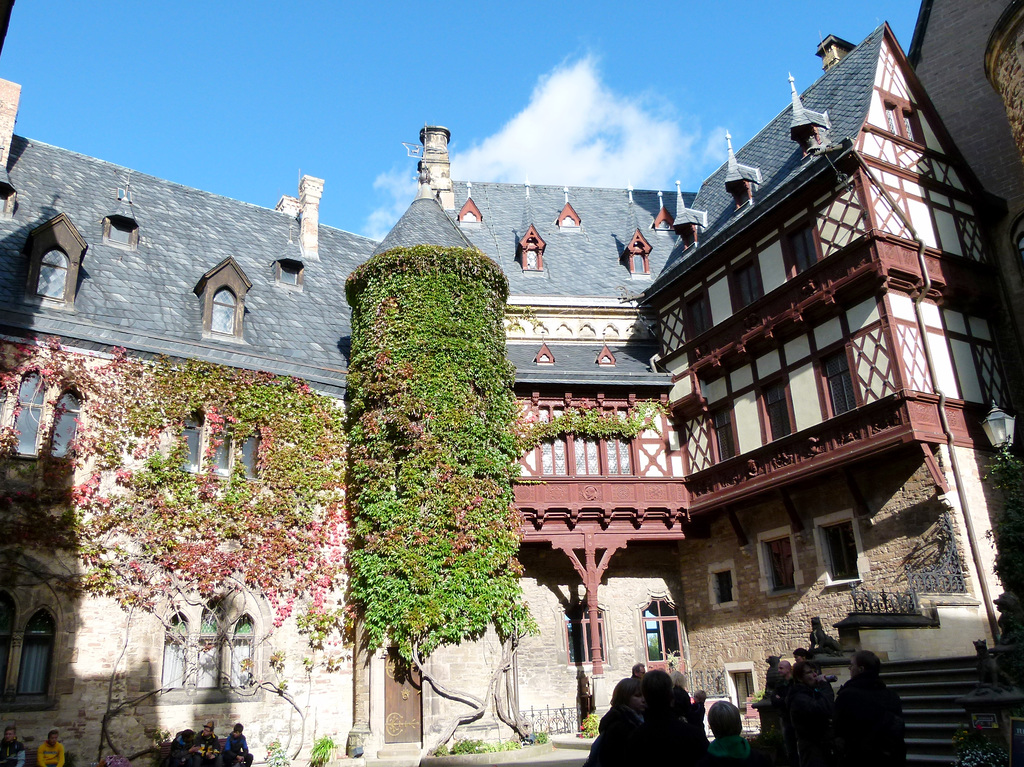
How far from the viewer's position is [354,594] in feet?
50.1

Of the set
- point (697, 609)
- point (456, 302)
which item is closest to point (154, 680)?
point (456, 302)

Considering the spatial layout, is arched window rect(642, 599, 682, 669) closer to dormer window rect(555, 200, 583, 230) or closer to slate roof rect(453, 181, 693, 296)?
slate roof rect(453, 181, 693, 296)

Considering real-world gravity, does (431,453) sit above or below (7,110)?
below

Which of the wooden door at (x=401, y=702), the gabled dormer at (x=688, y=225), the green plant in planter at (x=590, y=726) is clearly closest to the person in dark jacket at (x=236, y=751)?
the wooden door at (x=401, y=702)

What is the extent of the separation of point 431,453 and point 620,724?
11084 mm

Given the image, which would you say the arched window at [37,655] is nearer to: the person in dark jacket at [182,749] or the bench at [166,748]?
the bench at [166,748]

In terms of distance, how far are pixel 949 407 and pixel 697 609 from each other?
7343 millimetres

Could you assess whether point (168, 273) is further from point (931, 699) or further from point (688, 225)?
point (931, 699)

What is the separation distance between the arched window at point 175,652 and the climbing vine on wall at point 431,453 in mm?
2921

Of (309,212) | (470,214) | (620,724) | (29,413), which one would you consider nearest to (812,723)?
(620,724)

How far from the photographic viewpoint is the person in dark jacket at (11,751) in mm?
11484

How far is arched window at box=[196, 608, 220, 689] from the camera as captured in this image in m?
14.2

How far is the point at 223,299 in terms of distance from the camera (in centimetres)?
1725

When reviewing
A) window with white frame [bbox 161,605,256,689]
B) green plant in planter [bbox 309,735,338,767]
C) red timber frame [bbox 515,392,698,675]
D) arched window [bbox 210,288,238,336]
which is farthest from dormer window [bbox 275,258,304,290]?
green plant in planter [bbox 309,735,338,767]
